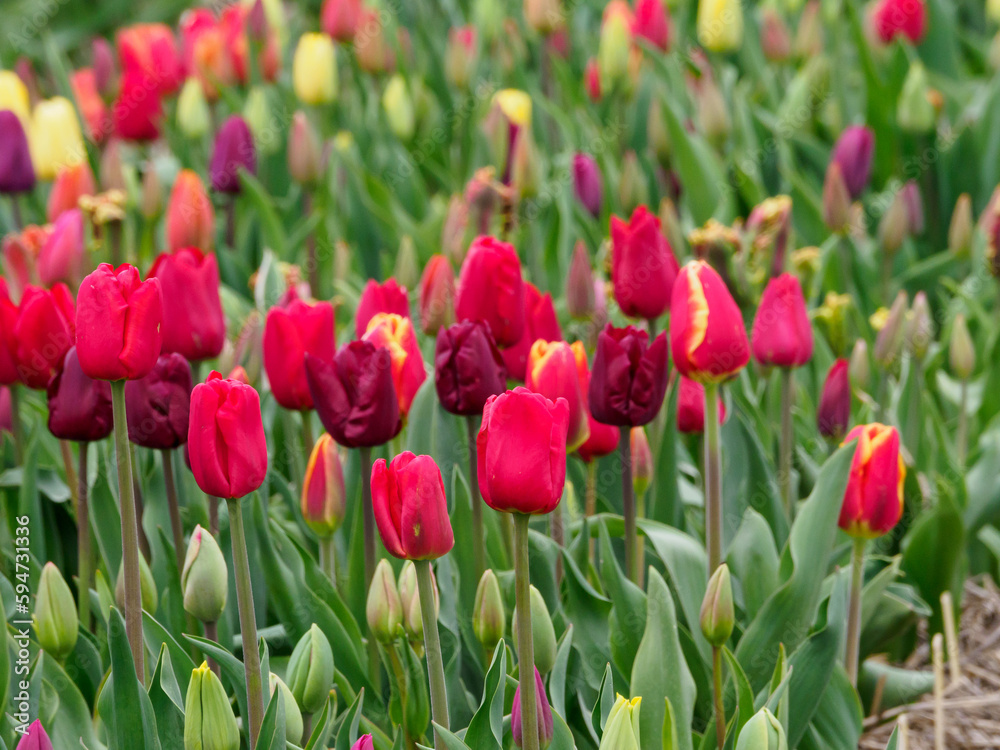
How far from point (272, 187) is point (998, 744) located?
2342 mm

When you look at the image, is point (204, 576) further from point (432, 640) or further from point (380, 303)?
point (380, 303)

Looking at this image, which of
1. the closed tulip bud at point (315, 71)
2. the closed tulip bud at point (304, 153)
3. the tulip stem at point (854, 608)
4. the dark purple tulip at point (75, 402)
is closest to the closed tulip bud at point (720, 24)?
the closed tulip bud at point (315, 71)

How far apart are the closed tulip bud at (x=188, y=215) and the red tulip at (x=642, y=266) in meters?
1.05

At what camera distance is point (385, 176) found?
3092 millimetres

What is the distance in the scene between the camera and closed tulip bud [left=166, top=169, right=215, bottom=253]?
2330 mm

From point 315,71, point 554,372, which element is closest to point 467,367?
point 554,372

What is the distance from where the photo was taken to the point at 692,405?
168 cm

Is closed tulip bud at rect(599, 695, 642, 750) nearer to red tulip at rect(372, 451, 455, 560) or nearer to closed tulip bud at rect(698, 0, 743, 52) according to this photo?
red tulip at rect(372, 451, 455, 560)

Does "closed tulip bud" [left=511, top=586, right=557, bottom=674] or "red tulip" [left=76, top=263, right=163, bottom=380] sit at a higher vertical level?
"red tulip" [left=76, top=263, right=163, bottom=380]

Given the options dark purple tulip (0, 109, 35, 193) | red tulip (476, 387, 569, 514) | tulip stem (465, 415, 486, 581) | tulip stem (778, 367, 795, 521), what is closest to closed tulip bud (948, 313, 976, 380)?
tulip stem (778, 367, 795, 521)

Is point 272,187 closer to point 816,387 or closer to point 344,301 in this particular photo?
point 344,301

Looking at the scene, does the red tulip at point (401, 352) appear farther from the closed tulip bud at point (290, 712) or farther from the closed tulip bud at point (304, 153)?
the closed tulip bud at point (304, 153)

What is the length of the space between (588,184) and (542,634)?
5.19ft

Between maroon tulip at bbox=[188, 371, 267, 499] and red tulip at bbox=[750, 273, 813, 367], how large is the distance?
2.47 feet
